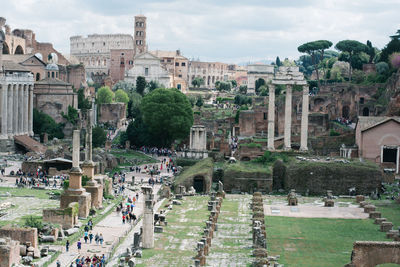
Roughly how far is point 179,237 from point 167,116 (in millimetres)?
40823

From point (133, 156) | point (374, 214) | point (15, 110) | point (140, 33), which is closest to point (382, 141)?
point (374, 214)

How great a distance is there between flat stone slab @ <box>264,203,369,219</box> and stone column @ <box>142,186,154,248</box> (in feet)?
35.1

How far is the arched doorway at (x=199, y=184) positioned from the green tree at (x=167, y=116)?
72.1 ft

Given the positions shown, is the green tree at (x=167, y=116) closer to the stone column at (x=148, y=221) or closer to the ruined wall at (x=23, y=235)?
the stone column at (x=148, y=221)

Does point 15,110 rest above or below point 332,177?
above

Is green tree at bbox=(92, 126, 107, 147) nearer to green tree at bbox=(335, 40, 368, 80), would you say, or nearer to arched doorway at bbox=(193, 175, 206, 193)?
arched doorway at bbox=(193, 175, 206, 193)

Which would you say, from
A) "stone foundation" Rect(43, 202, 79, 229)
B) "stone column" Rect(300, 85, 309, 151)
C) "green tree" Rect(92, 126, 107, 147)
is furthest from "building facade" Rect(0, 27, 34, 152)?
"stone foundation" Rect(43, 202, 79, 229)

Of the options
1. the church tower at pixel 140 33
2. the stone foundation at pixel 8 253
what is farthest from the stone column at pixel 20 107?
the church tower at pixel 140 33

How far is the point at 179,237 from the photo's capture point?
3484cm

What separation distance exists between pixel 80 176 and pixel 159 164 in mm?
24627

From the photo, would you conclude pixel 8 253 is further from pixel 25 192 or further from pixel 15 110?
pixel 15 110

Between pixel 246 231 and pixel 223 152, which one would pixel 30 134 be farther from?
pixel 246 231

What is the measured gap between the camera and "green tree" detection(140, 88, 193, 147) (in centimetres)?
7475

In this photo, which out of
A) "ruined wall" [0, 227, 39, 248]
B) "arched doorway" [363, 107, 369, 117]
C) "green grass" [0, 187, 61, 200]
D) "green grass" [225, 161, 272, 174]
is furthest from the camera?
"arched doorway" [363, 107, 369, 117]
